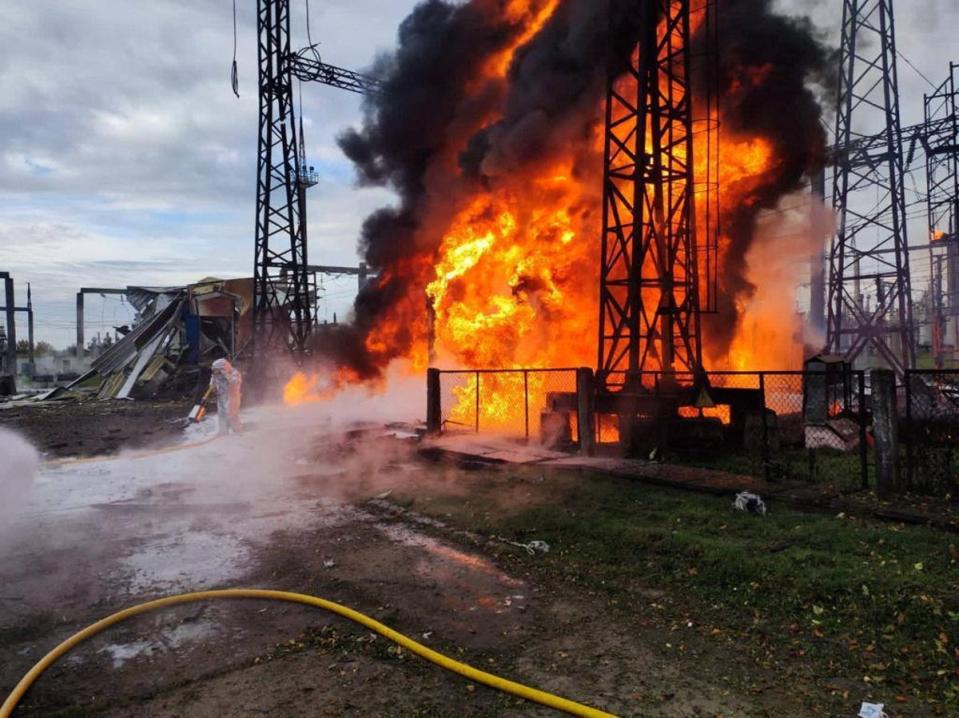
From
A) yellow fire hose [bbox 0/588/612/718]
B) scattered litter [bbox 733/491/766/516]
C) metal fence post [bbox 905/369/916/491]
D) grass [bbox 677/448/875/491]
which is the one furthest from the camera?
grass [bbox 677/448/875/491]

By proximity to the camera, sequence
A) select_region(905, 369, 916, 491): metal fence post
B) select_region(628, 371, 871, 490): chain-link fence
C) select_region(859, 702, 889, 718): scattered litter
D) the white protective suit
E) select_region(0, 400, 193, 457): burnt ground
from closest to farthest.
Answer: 1. select_region(859, 702, 889, 718): scattered litter
2. select_region(905, 369, 916, 491): metal fence post
3. select_region(628, 371, 871, 490): chain-link fence
4. select_region(0, 400, 193, 457): burnt ground
5. the white protective suit

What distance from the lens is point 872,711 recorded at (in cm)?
372

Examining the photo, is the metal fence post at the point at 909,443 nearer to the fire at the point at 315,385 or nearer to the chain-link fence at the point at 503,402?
the chain-link fence at the point at 503,402

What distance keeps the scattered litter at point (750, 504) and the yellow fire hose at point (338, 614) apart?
4.53 metres

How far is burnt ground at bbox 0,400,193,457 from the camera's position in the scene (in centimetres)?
→ 1493

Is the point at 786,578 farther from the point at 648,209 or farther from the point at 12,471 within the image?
the point at 648,209

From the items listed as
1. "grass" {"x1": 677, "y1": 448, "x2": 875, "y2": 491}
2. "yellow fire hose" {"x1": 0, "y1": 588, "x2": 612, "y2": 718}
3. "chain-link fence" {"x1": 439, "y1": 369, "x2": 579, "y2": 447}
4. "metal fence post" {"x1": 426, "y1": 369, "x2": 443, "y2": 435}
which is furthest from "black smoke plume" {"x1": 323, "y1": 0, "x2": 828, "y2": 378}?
"yellow fire hose" {"x1": 0, "y1": 588, "x2": 612, "y2": 718}

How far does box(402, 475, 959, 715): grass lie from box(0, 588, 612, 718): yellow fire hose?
1.61m

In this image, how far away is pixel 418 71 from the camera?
68.3 ft

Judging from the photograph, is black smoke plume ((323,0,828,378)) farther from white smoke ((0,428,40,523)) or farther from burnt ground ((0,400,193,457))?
white smoke ((0,428,40,523))

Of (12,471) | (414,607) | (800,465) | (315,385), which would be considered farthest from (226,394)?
(800,465)

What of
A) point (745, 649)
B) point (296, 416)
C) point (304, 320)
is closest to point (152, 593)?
point (745, 649)

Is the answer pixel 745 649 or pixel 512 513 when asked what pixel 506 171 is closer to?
pixel 512 513

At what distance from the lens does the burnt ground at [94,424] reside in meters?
14.9
